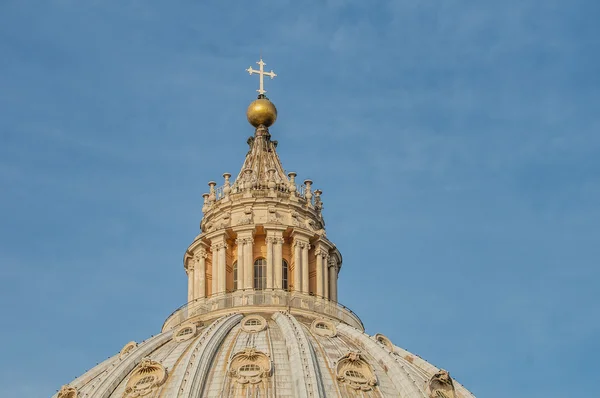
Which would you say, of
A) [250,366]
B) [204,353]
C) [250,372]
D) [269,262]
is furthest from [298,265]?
[250,372]

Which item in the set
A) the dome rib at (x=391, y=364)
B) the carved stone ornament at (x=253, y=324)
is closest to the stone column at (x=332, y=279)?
the dome rib at (x=391, y=364)

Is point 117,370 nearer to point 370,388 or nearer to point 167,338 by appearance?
point 167,338

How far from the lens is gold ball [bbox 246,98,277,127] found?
98875 mm

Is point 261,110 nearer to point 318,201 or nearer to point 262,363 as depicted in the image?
point 318,201

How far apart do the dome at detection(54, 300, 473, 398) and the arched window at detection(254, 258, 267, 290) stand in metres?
2.79

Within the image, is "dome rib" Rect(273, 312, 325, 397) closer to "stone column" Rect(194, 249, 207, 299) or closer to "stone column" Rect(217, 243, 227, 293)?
"stone column" Rect(217, 243, 227, 293)

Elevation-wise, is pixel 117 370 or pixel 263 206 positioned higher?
pixel 263 206

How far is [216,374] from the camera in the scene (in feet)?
251

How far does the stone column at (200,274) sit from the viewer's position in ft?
299

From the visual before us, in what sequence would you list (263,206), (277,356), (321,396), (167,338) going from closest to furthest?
1. (321,396)
2. (277,356)
3. (167,338)
4. (263,206)

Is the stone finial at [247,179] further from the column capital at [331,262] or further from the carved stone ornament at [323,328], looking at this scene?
the carved stone ornament at [323,328]

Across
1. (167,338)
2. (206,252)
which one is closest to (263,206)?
Result: (206,252)

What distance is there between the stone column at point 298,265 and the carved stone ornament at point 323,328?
189 inches

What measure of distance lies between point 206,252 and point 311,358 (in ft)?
60.3
